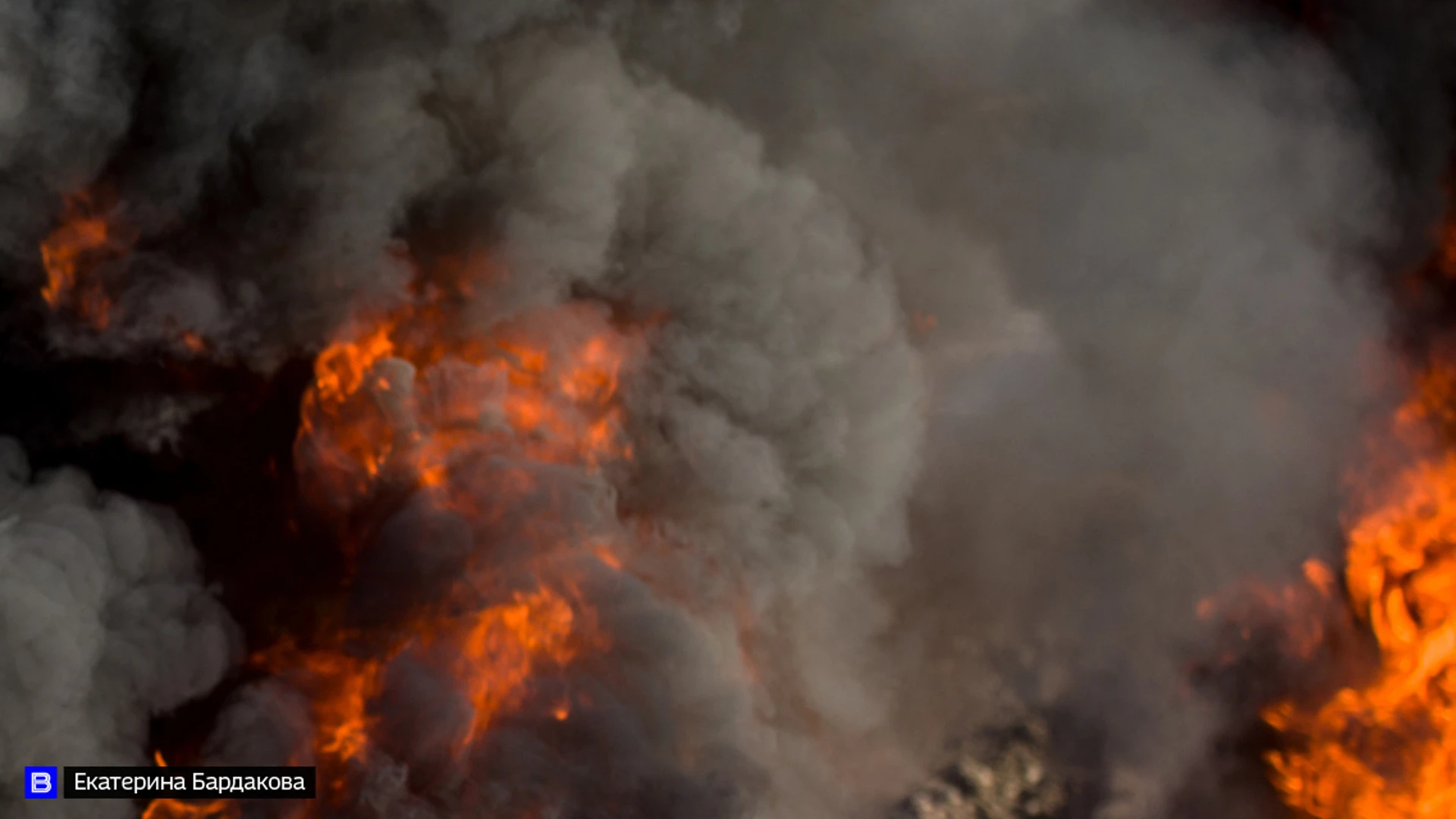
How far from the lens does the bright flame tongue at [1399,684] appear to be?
33.2 feet

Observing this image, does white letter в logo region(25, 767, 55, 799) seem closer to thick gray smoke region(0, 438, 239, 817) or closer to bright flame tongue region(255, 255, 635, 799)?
thick gray smoke region(0, 438, 239, 817)

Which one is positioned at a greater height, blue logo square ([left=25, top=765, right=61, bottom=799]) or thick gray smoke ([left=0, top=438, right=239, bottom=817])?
thick gray smoke ([left=0, top=438, right=239, bottom=817])

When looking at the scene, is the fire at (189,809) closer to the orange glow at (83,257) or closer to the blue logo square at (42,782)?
the blue logo square at (42,782)

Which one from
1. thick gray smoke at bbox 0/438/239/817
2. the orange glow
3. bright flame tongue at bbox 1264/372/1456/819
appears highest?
the orange glow

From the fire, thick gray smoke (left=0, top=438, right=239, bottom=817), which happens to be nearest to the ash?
the fire

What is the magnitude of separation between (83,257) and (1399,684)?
14.0m

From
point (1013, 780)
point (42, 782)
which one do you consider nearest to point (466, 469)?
→ point (42, 782)

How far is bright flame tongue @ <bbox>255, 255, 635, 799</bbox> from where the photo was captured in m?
8.74

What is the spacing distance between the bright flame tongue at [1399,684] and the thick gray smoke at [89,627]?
36.5ft

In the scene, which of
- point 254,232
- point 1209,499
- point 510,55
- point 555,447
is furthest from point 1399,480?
point 254,232

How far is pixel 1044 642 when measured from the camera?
35.4 feet

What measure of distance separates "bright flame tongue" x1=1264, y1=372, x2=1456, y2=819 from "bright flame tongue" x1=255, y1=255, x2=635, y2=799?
7.87m

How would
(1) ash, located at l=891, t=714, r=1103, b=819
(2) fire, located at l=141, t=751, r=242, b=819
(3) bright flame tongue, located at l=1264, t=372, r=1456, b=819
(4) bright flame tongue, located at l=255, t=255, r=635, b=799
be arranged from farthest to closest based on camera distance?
(1) ash, located at l=891, t=714, r=1103, b=819, (3) bright flame tongue, located at l=1264, t=372, r=1456, b=819, (4) bright flame tongue, located at l=255, t=255, r=635, b=799, (2) fire, located at l=141, t=751, r=242, b=819

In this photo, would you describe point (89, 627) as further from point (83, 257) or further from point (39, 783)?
point (83, 257)
